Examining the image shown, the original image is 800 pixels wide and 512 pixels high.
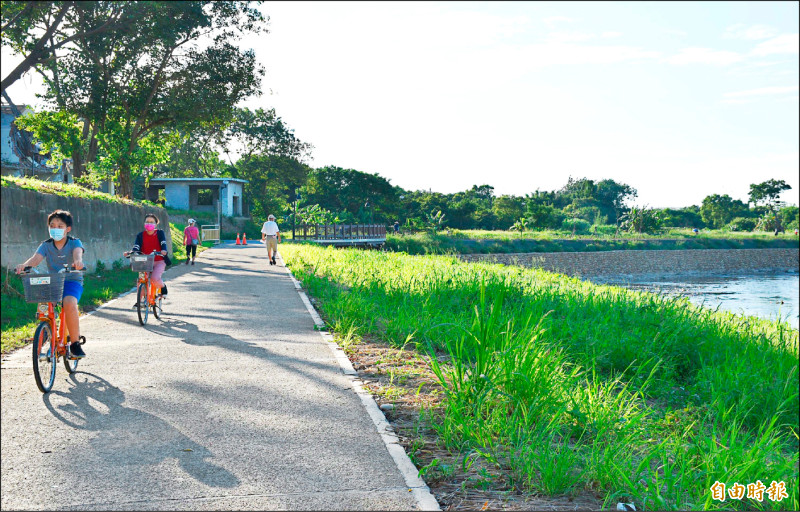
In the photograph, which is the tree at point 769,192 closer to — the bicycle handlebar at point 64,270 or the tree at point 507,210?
the tree at point 507,210

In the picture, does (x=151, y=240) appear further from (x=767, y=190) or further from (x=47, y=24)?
(x=767, y=190)

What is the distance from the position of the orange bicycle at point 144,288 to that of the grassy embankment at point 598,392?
2.87 m

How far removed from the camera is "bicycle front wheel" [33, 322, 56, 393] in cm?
552

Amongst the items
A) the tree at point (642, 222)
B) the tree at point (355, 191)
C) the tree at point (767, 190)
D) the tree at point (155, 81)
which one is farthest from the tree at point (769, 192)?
the tree at point (155, 81)

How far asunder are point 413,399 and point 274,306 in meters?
6.73

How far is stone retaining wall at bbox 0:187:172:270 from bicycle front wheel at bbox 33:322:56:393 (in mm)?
6801

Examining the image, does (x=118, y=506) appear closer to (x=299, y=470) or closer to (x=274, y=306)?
(x=299, y=470)

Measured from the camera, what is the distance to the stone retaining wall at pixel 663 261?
160 feet

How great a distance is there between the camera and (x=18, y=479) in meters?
3.73

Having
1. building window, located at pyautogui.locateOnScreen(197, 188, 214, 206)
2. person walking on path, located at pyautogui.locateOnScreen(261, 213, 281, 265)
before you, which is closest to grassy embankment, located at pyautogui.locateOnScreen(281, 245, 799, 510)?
person walking on path, located at pyautogui.locateOnScreen(261, 213, 281, 265)

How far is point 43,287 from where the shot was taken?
553cm

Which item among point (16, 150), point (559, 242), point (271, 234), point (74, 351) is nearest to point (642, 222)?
point (559, 242)

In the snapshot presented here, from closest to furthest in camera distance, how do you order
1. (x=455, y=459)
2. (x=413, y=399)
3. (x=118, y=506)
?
(x=118, y=506), (x=455, y=459), (x=413, y=399)

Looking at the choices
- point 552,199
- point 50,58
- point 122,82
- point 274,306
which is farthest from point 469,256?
point 552,199
